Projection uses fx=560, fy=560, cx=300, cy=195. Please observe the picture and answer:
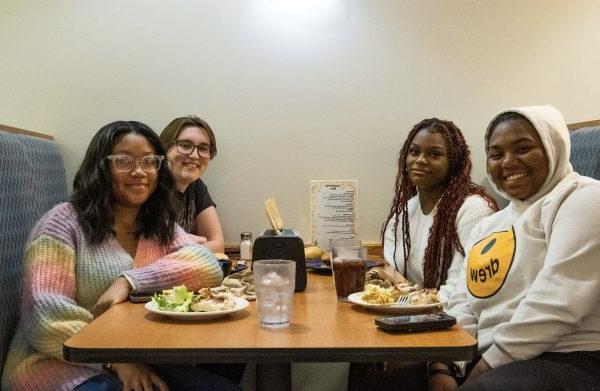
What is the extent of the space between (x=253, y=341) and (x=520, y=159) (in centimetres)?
99

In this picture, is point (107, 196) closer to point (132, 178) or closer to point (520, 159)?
point (132, 178)

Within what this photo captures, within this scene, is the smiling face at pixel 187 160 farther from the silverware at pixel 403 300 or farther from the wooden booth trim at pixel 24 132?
the silverware at pixel 403 300

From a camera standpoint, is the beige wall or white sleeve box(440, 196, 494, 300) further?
the beige wall

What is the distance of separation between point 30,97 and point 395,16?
1889 millimetres

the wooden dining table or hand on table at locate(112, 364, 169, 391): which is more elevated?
the wooden dining table

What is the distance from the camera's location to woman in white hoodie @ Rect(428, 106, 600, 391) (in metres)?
1.35

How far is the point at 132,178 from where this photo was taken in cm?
183

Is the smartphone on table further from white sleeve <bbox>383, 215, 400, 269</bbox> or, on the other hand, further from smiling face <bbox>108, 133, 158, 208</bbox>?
white sleeve <bbox>383, 215, 400, 269</bbox>

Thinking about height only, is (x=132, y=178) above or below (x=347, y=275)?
above

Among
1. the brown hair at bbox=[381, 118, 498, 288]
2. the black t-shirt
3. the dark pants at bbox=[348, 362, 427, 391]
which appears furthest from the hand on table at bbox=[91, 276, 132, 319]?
the brown hair at bbox=[381, 118, 498, 288]

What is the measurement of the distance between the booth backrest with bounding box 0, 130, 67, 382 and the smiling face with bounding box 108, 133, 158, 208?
41 cm

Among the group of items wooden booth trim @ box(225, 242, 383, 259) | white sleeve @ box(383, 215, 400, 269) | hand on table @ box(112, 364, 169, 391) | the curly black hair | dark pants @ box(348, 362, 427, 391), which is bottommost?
dark pants @ box(348, 362, 427, 391)

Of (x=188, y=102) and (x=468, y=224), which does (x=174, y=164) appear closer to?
(x=188, y=102)

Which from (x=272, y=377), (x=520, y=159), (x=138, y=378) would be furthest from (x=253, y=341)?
(x=520, y=159)
